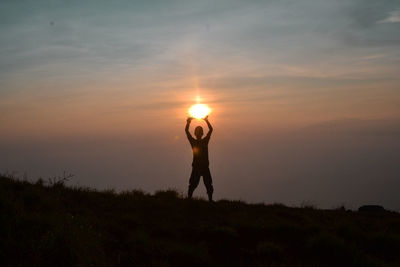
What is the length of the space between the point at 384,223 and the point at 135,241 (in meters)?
8.60

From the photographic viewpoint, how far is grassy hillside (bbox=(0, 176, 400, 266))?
359 inches

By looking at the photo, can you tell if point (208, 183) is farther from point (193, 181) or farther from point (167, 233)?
point (167, 233)

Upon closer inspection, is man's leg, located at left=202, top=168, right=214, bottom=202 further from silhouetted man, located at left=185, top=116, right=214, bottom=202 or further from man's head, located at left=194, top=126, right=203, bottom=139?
man's head, located at left=194, top=126, right=203, bottom=139

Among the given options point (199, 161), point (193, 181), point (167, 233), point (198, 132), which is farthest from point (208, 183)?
point (167, 233)

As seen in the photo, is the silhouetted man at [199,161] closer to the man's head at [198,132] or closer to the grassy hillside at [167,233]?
the man's head at [198,132]

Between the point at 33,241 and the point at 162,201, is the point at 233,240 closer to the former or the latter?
the point at 162,201

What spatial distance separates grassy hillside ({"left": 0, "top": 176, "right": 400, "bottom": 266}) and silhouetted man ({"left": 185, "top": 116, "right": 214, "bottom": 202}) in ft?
3.42

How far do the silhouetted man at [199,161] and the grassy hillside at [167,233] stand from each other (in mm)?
1043

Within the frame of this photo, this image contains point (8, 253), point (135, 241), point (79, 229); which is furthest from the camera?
point (135, 241)

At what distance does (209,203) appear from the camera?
15297 mm

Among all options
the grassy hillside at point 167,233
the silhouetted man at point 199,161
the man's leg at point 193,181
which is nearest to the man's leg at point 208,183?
the silhouetted man at point 199,161

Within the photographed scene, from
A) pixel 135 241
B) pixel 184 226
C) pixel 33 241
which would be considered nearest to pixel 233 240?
pixel 184 226

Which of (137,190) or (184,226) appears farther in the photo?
(137,190)

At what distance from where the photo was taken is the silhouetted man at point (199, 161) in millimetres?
15914
